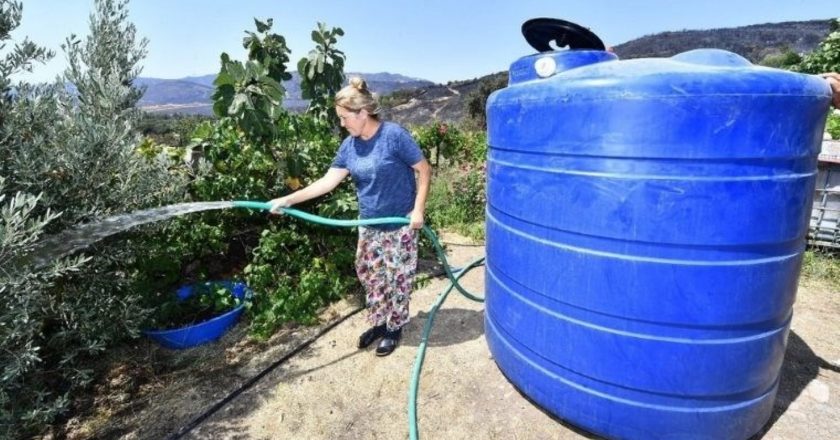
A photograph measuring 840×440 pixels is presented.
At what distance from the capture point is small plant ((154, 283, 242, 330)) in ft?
10.6

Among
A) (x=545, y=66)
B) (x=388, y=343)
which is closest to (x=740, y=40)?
(x=545, y=66)

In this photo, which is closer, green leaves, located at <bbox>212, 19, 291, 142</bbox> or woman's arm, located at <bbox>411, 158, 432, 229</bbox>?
Result: woman's arm, located at <bbox>411, 158, 432, 229</bbox>

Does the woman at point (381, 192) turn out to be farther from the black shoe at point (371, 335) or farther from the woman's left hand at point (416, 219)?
the black shoe at point (371, 335)

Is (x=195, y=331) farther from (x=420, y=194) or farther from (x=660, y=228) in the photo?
(x=660, y=228)

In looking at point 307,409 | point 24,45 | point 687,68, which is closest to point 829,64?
point 687,68

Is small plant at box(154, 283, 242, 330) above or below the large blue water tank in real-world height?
below

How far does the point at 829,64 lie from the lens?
8320 mm

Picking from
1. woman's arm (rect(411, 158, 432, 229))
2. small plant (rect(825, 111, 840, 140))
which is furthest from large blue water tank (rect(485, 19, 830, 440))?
small plant (rect(825, 111, 840, 140))

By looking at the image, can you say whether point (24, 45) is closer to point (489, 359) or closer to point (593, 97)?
point (593, 97)

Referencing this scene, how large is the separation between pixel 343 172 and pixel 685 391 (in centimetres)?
205

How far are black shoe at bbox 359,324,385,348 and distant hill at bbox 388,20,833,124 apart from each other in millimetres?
23493

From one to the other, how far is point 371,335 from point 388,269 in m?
0.58

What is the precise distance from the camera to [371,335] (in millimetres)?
3066

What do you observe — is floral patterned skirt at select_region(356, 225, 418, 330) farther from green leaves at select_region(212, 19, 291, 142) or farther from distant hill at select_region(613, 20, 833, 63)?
distant hill at select_region(613, 20, 833, 63)
